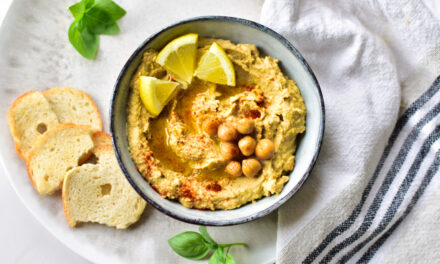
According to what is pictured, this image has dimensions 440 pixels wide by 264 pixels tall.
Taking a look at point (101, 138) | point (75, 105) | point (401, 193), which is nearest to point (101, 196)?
point (101, 138)

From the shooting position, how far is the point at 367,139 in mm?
2686

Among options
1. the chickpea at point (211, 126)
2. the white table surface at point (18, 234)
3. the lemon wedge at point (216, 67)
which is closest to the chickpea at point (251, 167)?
the chickpea at point (211, 126)

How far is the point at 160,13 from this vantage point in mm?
2902

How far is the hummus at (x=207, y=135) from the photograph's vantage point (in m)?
2.58

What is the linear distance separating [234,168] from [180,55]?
78 centimetres

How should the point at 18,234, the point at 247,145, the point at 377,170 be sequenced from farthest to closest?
the point at 18,234
the point at 377,170
the point at 247,145

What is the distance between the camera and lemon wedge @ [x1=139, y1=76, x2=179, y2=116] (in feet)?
8.43

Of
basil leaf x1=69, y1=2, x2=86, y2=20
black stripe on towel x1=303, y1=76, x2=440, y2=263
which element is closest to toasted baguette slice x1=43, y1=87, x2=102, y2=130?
basil leaf x1=69, y1=2, x2=86, y2=20

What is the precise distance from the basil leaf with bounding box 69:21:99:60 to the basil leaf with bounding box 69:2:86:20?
0.06m

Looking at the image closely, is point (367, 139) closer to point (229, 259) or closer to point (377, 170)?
point (377, 170)

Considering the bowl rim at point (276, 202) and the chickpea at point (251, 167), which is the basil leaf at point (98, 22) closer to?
the bowl rim at point (276, 202)

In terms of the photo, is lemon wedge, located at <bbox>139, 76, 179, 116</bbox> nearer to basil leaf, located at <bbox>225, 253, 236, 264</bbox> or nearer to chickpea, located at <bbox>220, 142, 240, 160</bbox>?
chickpea, located at <bbox>220, 142, 240, 160</bbox>

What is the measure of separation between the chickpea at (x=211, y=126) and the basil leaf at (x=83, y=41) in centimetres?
93

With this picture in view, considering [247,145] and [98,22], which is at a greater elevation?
[98,22]
